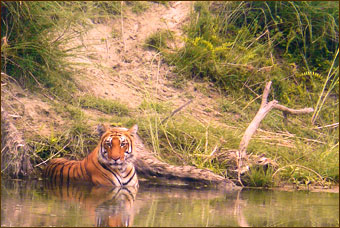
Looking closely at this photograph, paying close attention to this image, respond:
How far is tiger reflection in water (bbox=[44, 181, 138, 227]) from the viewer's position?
4.23 metres

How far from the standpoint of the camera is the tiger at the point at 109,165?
5.65 m

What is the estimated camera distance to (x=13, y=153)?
5.84 m

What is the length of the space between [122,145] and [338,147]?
2.73m

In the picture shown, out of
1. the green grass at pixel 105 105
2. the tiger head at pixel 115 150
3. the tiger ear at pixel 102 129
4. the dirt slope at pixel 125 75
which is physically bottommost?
the tiger head at pixel 115 150

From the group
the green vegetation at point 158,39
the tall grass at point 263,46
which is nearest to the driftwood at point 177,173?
the tall grass at point 263,46

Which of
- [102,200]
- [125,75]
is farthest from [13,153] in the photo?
[125,75]

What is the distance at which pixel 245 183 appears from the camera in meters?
6.14

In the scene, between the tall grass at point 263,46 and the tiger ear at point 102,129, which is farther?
the tall grass at point 263,46

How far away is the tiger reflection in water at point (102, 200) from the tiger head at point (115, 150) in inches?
9.1

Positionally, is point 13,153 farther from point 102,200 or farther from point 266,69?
point 266,69

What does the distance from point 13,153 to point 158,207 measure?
5.89ft

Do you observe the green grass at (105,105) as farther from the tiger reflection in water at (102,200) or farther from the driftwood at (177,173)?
the tiger reflection in water at (102,200)

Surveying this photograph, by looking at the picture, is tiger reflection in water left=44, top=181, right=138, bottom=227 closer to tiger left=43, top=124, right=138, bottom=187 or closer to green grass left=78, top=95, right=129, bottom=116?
tiger left=43, top=124, right=138, bottom=187

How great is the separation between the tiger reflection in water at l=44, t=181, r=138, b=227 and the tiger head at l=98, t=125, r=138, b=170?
9.1 inches
